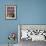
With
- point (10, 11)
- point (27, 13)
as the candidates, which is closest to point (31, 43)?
point (27, 13)

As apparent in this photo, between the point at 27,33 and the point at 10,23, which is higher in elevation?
the point at 10,23

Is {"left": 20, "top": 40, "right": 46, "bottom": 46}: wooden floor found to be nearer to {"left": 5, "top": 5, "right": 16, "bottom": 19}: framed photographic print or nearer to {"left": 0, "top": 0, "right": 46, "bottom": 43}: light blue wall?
{"left": 0, "top": 0, "right": 46, "bottom": 43}: light blue wall

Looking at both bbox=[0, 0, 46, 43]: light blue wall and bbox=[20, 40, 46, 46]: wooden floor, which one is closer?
bbox=[20, 40, 46, 46]: wooden floor

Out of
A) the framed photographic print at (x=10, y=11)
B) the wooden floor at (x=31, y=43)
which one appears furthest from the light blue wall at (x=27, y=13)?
the wooden floor at (x=31, y=43)

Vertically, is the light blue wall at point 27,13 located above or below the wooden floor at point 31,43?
above

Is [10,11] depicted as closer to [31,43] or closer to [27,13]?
[27,13]

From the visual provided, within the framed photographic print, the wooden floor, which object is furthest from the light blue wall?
the wooden floor

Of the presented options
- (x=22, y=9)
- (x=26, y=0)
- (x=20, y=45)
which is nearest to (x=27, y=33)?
(x=20, y=45)

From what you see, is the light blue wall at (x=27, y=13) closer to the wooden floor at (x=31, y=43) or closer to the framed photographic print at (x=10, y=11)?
the framed photographic print at (x=10, y=11)

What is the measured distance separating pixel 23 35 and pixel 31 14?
0.77m

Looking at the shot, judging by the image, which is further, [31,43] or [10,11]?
[10,11]

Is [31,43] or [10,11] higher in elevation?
[10,11]

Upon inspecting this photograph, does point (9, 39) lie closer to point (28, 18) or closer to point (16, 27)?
point (16, 27)

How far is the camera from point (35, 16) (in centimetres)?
443
